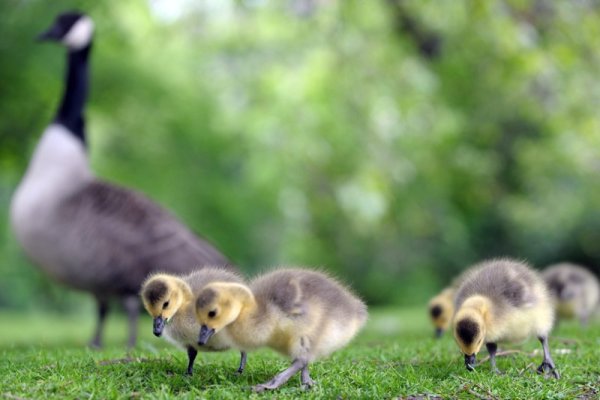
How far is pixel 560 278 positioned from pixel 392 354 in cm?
344

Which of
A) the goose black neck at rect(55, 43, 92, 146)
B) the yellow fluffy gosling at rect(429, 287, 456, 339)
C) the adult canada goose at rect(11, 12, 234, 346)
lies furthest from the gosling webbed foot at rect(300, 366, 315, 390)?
the goose black neck at rect(55, 43, 92, 146)

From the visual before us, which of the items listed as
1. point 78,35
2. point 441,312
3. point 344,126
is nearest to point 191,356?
point 441,312

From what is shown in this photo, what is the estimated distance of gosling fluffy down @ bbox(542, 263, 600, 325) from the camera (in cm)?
880

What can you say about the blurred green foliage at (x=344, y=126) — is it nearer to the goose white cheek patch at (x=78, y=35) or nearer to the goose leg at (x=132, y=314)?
the goose white cheek patch at (x=78, y=35)

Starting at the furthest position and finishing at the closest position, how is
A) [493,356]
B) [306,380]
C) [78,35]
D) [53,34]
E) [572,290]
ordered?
[78,35] → [53,34] → [572,290] → [493,356] → [306,380]

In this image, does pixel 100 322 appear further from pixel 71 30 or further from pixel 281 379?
pixel 281 379

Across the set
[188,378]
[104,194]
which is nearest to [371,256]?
[104,194]

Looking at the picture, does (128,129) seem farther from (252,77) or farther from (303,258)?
(303,258)

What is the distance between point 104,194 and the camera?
812cm

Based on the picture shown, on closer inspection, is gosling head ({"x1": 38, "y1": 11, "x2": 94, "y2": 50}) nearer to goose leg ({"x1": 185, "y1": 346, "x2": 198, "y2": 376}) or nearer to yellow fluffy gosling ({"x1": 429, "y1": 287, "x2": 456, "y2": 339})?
yellow fluffy gosling ({"x1": 429, "y1": 287, "x2": 456, "y2": 339})

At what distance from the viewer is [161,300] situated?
14.8 feet

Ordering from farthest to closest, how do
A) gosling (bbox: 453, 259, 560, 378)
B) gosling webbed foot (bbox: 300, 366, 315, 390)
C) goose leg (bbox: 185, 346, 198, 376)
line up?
gosling (bbox: 453, 259, 560, 378)
goose leg (bbox: 185, 346, 198, 376)
gosling webbed foot (bbox: 300, 366, 315, 390)

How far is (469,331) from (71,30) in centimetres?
652

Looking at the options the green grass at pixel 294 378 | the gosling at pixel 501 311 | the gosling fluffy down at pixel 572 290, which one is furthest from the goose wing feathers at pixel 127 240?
the gosling fluffy down at pixel 572 290
